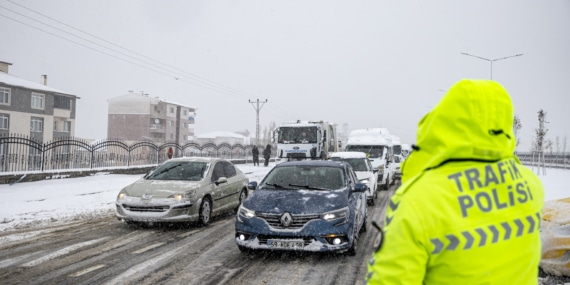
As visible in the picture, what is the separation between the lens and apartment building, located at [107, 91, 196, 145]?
78.7 metres

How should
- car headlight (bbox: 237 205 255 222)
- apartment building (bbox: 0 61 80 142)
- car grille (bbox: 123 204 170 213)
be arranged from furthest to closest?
apartment building (bbox: 0 61 80 142) < car grille (bbox: 123 204 170 213) < car headlight (bbox: 237 205 255 222)

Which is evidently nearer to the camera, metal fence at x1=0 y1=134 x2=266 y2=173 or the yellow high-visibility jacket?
the yellow high-visibility jacket

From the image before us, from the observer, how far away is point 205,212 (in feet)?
33.0

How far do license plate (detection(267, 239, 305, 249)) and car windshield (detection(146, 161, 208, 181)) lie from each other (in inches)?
164

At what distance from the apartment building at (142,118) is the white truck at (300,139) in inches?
2137

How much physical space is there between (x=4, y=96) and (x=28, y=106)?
3047 millimetres

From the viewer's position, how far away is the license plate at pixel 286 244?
6711mm

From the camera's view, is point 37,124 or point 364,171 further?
point 37,124

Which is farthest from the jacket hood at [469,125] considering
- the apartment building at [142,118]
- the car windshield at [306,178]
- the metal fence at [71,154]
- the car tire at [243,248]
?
the apartment building at [142,118]

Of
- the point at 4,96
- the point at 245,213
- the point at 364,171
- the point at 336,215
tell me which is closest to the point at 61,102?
the point at 4,96

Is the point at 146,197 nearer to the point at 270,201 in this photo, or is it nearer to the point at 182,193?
the point at 182,193

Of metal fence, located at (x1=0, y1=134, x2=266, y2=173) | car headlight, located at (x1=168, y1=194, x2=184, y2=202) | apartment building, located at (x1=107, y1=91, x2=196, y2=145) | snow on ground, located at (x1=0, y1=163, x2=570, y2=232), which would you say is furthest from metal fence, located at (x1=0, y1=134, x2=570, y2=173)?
apartment building, located at (x1=107, y1=91, x2=196, y2=145)

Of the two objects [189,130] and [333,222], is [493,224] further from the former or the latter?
[189,130]

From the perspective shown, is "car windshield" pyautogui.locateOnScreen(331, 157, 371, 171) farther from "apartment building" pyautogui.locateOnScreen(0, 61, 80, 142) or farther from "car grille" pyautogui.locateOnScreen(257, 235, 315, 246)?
"apartment building" pyautogui.locateOnScreen(0, 61, 80, 142)
